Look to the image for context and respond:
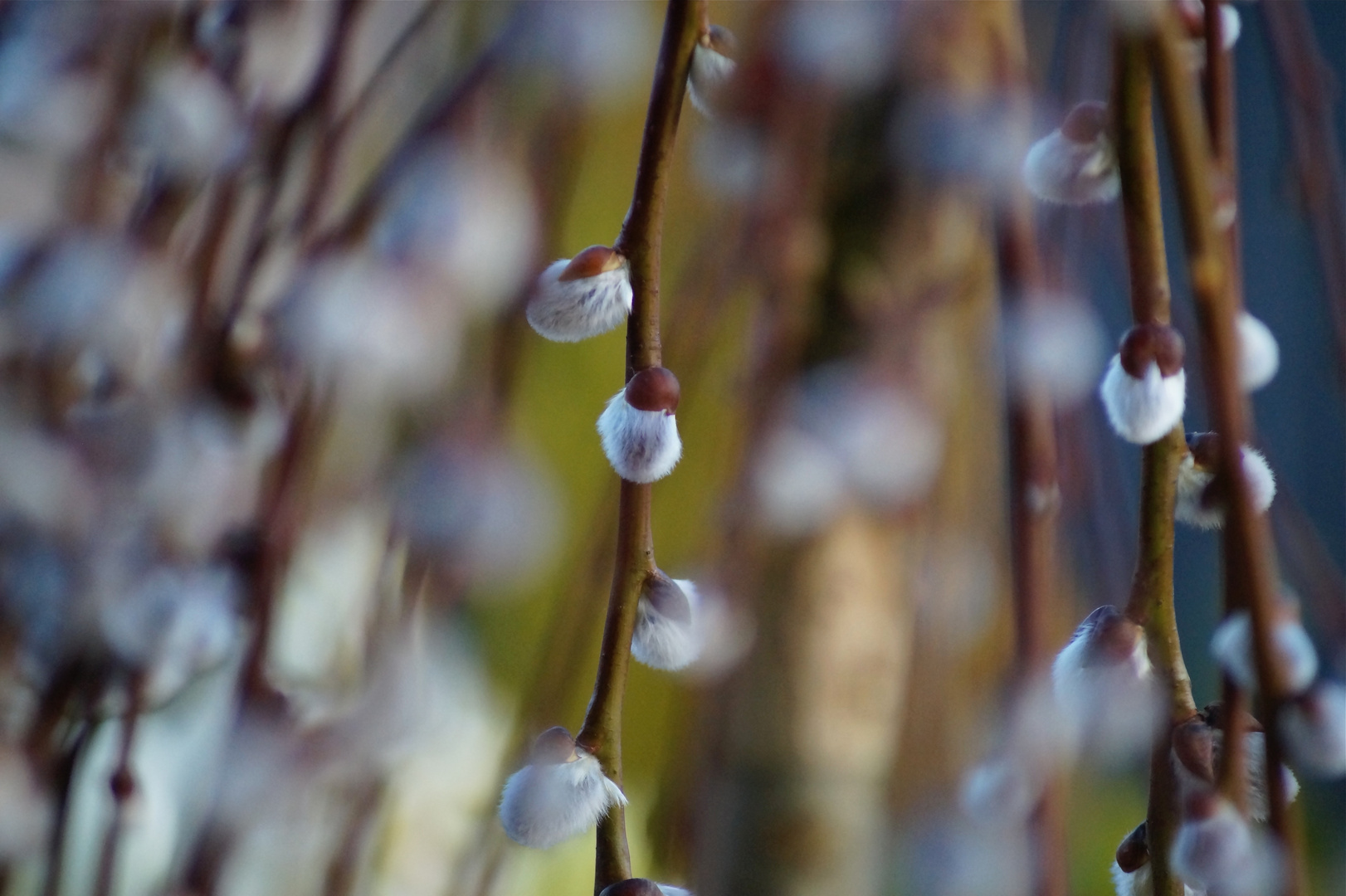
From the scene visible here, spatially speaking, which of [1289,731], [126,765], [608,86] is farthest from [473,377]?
[1289,731]

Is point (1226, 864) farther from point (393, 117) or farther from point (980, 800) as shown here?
point (393, 117)

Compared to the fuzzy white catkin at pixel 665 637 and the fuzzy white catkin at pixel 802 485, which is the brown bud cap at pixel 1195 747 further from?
the fuzzy white catkin at pixel 802 485

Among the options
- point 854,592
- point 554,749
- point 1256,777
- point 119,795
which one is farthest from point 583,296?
point 854,592

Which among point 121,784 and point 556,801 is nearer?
point 556,801

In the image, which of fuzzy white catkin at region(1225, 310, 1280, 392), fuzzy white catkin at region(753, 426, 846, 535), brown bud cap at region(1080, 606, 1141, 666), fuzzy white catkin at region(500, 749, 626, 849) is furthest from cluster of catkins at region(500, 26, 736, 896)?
fuzzy white catkin at region(753, 426, 846, 535)

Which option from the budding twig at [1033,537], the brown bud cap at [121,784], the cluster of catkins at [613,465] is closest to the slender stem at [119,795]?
the brown bud cap at [121,784]

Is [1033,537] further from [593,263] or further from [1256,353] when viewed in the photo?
[593,263]
